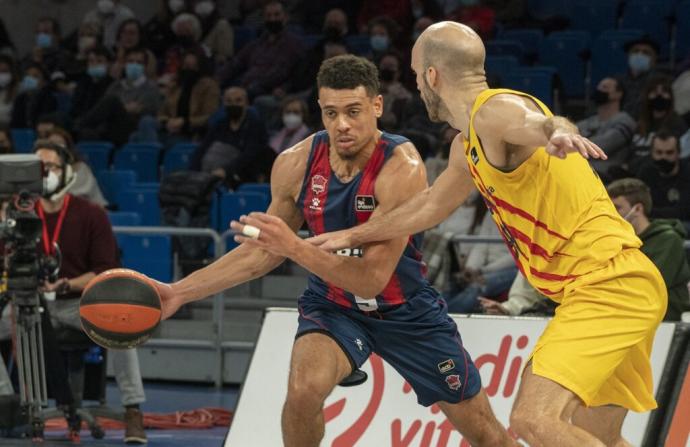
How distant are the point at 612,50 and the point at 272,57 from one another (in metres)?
3.97

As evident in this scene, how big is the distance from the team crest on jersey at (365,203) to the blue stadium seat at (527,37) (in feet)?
28.9

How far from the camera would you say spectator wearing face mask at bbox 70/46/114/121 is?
16781 millimetres

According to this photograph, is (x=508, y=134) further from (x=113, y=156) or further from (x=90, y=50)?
(x=90, y=50)

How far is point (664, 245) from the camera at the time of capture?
8.41 metres

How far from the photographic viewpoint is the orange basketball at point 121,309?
607 cm

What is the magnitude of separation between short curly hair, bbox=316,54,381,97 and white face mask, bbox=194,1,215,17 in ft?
37.0

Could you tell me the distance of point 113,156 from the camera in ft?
51.2

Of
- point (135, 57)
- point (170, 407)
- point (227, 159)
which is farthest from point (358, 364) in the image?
point (135, 57)

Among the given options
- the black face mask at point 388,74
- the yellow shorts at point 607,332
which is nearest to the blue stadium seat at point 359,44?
the black face mask at point 388,74

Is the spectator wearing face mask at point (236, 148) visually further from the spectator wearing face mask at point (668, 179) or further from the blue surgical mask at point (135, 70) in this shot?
the spectator wearing face mask at point (668, 179)

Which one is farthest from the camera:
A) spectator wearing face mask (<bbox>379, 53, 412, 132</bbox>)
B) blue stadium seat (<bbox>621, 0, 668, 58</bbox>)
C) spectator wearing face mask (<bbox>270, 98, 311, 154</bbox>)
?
blue stadium seat (<bbox>621, 0, 668, 58</bbox>)

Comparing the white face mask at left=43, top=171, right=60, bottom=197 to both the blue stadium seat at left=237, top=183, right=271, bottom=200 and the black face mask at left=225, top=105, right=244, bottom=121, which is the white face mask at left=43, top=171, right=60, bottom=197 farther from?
the black face mask at left=225, top=105, right=244, bottom=121

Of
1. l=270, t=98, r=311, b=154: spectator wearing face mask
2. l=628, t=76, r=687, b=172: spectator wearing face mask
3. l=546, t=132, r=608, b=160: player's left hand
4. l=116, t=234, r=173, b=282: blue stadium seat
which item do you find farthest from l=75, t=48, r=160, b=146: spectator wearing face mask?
l=546, t=132, r=608, b=160: player's left hand

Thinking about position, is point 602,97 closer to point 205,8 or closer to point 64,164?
point 64,164
